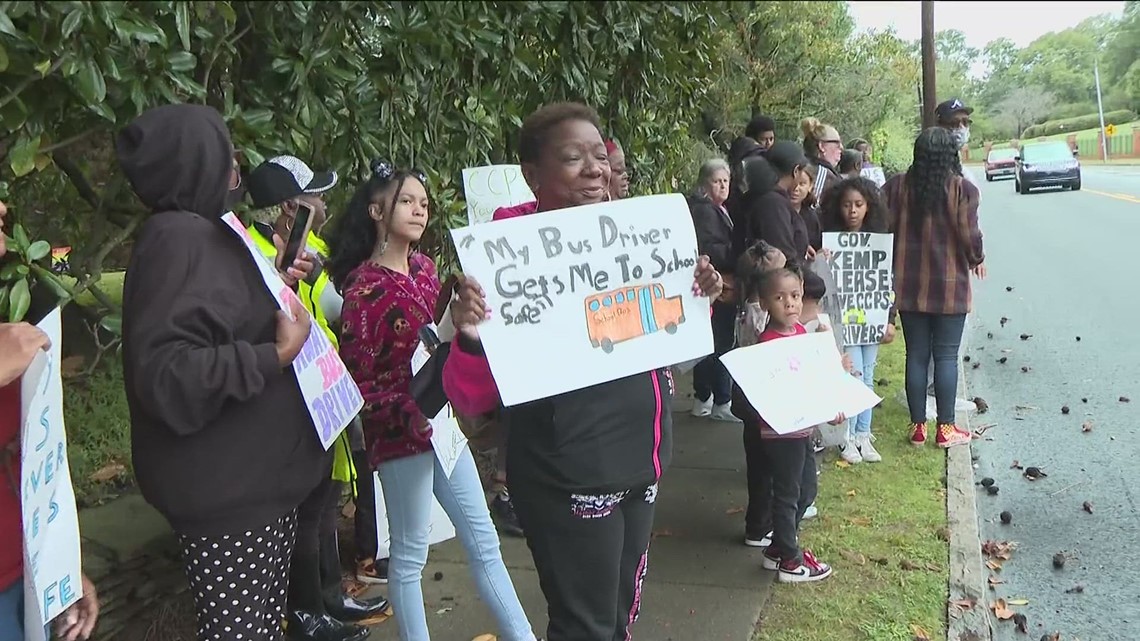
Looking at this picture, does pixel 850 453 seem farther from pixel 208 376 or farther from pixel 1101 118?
pixel 1101 118

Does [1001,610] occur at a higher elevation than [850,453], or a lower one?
lower

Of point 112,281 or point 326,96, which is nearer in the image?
point 326,96

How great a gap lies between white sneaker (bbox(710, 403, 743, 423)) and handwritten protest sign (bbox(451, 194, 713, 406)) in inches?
168

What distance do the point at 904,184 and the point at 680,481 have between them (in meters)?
2.43

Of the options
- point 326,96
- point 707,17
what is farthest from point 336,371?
point 707,17

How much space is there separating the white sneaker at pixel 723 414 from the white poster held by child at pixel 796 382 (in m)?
2.84

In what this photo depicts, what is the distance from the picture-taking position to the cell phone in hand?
9.89ft

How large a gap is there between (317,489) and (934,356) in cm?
417

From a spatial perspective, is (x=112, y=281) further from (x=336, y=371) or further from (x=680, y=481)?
(x=680, y=481)

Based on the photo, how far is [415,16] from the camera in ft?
14.1

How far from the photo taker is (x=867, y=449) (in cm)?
564

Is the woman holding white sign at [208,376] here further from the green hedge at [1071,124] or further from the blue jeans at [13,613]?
the green hedge at [1071,124]

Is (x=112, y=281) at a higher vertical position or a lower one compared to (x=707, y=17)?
lower

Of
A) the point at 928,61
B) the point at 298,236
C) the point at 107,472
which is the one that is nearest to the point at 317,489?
the point at 298,236
